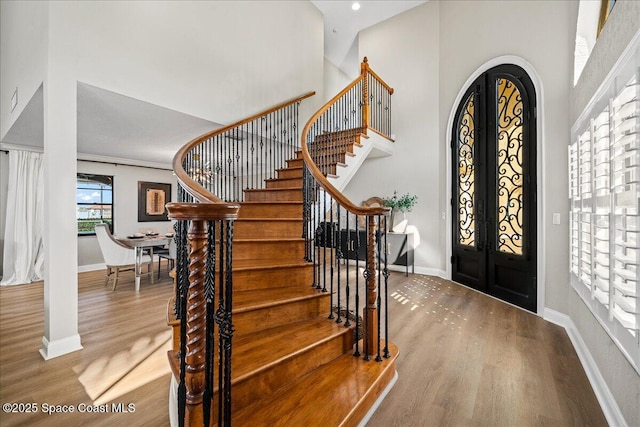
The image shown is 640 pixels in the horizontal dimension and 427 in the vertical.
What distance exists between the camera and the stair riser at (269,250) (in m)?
2.69

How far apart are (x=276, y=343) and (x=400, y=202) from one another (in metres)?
4.07

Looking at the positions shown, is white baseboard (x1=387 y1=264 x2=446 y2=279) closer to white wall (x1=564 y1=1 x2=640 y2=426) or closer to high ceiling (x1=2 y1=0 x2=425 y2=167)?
white wall (x1=564 y1=1 x2=640 y2=426)

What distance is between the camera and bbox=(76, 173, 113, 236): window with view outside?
6.12 meters

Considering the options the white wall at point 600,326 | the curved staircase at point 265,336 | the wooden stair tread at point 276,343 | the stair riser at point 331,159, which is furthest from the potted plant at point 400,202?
the wooden stair tread at point 276,343

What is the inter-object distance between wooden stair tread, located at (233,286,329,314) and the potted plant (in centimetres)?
336

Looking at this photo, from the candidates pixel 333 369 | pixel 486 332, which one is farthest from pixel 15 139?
pixel 486 332

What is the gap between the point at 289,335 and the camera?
1.96 m

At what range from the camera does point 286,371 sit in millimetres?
1702

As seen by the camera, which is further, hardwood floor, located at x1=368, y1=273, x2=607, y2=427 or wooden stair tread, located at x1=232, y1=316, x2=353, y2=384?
hardwood floor, located at x1=368, y1=273, x2=607, y2=427

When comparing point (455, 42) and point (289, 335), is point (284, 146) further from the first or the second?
point (289, 335)

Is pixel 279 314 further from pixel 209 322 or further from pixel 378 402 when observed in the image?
pixel 209 322

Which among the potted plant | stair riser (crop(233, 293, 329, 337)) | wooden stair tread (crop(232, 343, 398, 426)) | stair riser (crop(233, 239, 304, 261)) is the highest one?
the potted plant

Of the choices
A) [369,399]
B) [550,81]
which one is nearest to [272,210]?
[369,399]

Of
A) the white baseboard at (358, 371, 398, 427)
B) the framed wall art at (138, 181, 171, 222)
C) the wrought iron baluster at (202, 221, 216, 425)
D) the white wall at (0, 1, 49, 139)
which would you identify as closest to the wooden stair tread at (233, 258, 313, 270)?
the white baseboard at (358, 371, 398, 427)
